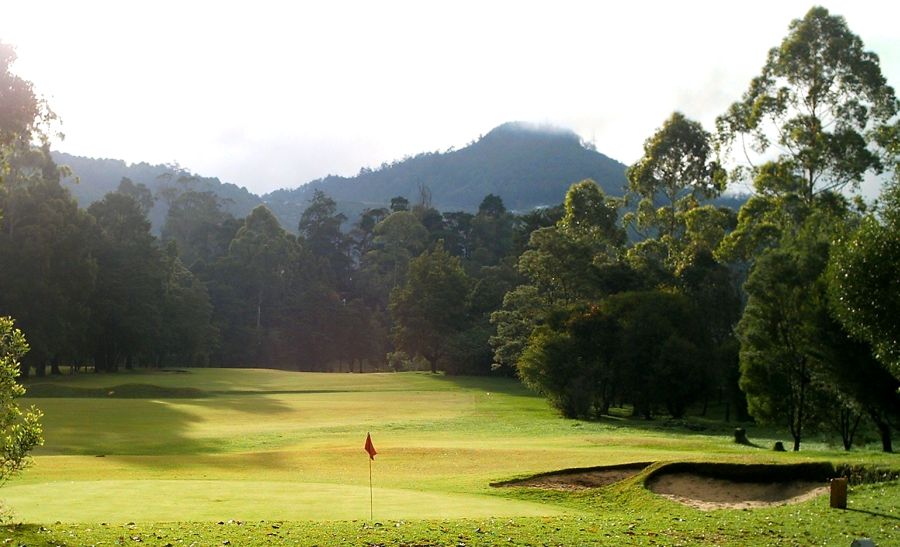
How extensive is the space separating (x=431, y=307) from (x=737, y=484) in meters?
72.4

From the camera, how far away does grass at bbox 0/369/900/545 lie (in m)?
15.3

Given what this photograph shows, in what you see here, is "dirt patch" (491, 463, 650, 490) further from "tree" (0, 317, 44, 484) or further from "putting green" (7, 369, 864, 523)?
"tree" (0, 317, 44, 484)

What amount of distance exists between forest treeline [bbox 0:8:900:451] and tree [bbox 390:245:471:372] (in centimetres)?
22

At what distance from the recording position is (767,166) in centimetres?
5319

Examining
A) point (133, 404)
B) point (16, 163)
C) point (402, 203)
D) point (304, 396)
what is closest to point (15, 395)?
point (133, 404)

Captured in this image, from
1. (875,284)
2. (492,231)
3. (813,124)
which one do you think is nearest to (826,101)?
(813,124)

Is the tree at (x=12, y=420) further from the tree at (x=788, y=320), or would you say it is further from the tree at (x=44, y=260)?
the tree at (x=44, y=260)

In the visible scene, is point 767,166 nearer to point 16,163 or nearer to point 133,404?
point 133,404

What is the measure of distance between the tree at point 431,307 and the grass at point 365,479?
3610 centimetres

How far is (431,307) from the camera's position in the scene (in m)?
94.4

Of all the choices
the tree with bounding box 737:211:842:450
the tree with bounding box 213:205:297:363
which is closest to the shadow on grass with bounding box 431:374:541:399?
the tree with bounding box 737:211:842:450

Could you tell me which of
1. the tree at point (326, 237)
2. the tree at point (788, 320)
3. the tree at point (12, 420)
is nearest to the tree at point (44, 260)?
the tree at point (788, 320)

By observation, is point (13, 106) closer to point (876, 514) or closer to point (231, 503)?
point (231, 503)

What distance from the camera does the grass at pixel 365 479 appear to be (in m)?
15.3
